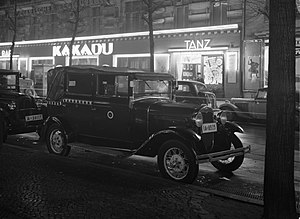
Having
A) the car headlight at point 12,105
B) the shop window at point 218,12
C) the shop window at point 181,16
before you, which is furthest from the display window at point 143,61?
the car headlight at point 12,105

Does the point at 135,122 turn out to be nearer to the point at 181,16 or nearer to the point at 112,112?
the point at 112,112

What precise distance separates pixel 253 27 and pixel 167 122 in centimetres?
1582

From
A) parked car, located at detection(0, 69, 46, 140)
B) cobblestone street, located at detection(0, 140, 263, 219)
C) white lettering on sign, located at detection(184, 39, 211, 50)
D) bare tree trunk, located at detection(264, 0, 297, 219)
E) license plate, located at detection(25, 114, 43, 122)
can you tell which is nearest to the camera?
bare tree trunk, located at detection(264, 0, 297, 219)

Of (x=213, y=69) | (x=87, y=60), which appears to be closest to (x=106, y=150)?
(x=213, y=69)

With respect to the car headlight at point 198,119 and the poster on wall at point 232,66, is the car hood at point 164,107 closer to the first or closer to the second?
the car headlight at point 198,119

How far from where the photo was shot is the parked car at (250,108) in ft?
52.8

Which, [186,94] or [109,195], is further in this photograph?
[186,94]

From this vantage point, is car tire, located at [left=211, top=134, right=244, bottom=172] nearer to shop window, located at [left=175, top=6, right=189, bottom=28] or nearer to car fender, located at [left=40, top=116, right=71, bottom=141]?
car fender, located at [left=40, top=116, right=71, bottom=141]

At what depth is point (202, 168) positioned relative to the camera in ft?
27.1

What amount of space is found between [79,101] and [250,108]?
A: 970 cm

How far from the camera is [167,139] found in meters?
7.16

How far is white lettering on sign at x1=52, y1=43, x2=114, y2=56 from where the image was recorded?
27.4 m

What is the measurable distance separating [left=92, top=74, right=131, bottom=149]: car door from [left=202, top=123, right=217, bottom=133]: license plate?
5.40 ft

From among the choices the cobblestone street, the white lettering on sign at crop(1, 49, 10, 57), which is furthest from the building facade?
the cobblestone street
